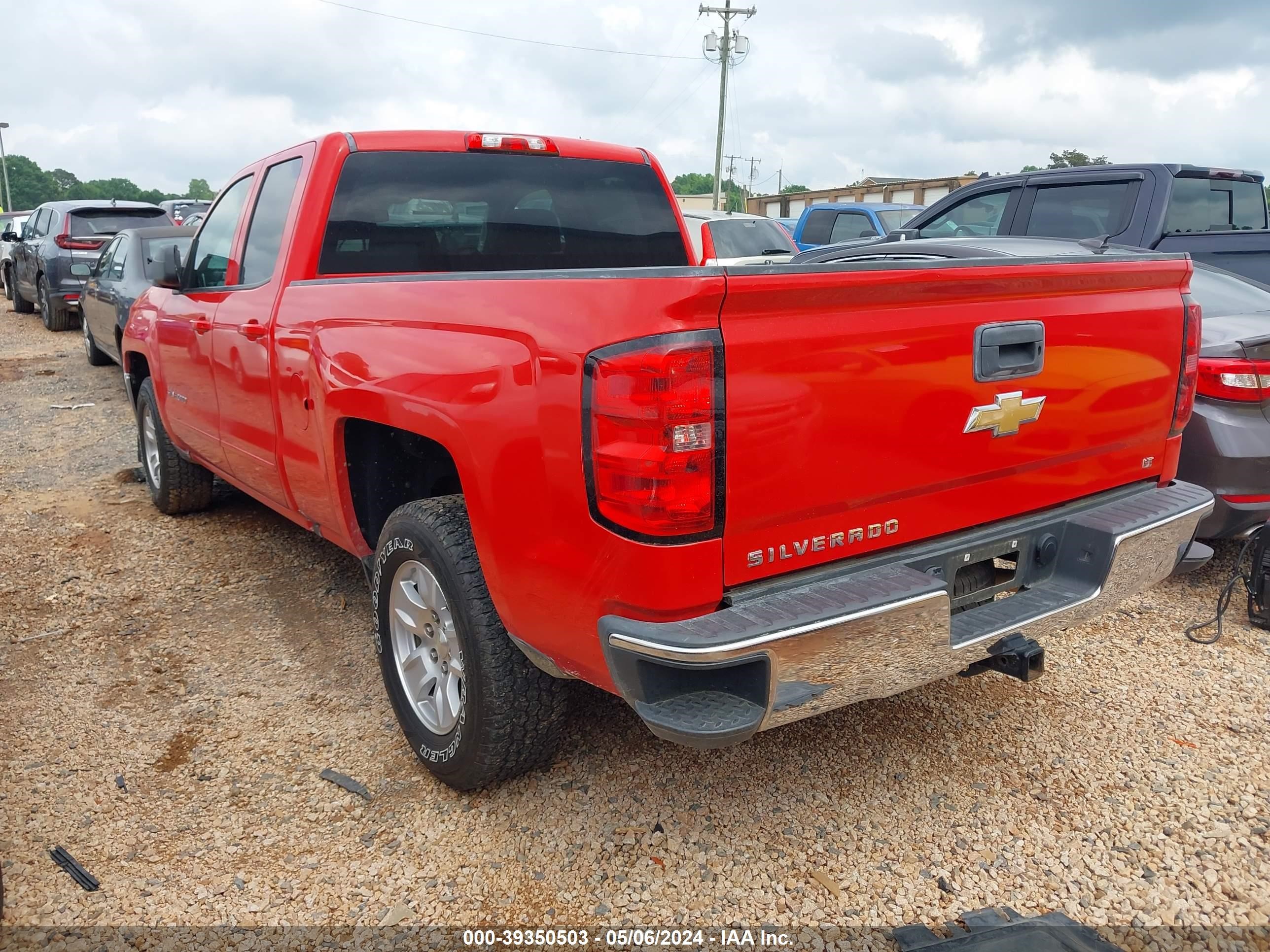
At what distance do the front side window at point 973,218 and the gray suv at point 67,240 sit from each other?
35.1ft

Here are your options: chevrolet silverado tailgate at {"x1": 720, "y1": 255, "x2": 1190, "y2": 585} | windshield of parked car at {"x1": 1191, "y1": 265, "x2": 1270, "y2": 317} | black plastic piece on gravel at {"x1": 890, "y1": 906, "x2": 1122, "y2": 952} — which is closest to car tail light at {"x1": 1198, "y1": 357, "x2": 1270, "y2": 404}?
windshield of parked car at {"x1": 1191, "y1": 265, "x2": 1270, "y2": 317}

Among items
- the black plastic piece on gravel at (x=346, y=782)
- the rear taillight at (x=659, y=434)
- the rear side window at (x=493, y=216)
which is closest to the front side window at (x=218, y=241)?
the rear side window at (x=493, y=216)

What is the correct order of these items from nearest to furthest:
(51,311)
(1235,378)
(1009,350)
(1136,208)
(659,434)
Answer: (659,434)
(1009,350)
(1235,378)
(1136,208)
(51,311)

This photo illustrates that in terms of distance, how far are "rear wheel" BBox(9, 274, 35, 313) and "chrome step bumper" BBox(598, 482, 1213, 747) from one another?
17155 mm

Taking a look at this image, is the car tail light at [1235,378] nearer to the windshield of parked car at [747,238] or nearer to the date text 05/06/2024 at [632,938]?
the date text 05/06/2024 at [632,938]

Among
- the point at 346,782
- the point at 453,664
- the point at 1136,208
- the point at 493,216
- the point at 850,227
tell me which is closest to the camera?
the point at 453,664

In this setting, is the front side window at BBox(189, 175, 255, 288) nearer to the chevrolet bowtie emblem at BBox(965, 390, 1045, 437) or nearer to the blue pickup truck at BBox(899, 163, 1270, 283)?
the chevrolet bowtie emblem at BBox(965, 390, 1045, 437)

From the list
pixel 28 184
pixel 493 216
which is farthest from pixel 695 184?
pixel 493 216

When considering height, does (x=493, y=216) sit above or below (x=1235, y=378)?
above

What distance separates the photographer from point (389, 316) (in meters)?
2.74

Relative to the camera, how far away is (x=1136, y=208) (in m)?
6.08

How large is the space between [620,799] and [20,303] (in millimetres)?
17283

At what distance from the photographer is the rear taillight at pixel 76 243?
1286cm

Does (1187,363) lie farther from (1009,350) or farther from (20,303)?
(20,303)
